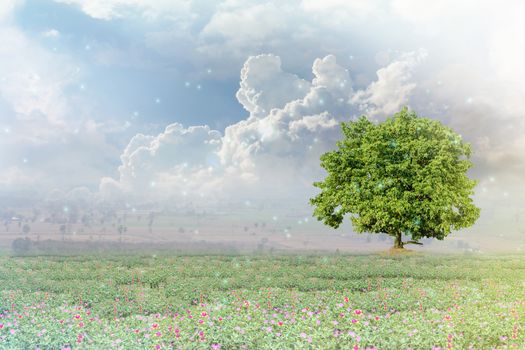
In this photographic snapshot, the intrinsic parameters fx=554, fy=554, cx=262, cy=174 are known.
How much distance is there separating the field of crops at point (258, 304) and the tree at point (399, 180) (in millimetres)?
6257

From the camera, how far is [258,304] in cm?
1472

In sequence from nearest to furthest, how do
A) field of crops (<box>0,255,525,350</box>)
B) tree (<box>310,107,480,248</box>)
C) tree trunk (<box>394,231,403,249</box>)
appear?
field of crops (<box>0,255,525,350</box>) < tree (<box>310,107,480,248</box>) < tree trunk (<box>394,231,403,249</box>)

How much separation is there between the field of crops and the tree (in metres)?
6.26

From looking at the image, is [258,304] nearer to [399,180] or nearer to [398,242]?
[399,180]

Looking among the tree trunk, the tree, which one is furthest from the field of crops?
the tree trunk

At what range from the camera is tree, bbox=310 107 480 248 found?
107ft

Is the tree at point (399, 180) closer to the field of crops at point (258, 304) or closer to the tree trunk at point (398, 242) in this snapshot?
the tree trunk at point (398, 242)

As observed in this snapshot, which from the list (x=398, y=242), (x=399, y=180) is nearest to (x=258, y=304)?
(x=399, y=180)

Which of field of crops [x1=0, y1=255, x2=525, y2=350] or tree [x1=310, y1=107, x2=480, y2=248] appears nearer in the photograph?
field of crops [x1=0, y1=255, x2=525, y2=350]

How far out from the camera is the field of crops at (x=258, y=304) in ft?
37.1

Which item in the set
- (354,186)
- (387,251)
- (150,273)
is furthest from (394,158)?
(150,273)

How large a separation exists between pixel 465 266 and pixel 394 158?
9685 millimetres

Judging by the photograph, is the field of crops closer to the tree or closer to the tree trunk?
the tree

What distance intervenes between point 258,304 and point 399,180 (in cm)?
2031
